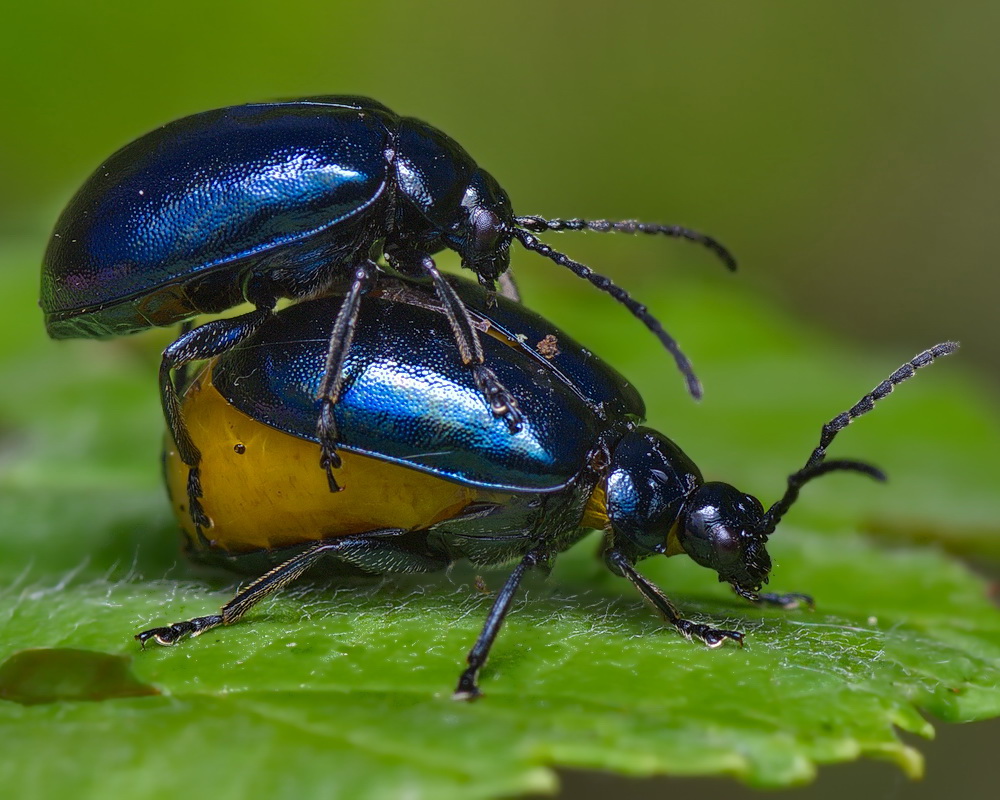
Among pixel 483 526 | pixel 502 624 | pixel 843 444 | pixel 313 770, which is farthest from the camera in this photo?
pixel 843 444

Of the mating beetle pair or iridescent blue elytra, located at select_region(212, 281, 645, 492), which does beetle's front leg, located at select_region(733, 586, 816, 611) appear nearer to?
the mating beetle pair

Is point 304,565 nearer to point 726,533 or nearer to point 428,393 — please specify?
point 428,393

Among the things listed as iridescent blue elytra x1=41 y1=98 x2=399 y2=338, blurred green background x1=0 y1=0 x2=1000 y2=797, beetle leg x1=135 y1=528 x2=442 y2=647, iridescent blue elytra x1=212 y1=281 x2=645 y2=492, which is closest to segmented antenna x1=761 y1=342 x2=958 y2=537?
iridescent blue elytra x1=212 y1=281 x2=645 y2=492

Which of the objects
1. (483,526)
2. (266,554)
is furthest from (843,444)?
(266,554)

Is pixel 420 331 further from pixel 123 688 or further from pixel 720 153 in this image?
pixel 720 153

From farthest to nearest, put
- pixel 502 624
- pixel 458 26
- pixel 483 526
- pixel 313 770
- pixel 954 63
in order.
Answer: pixel 954 63, pixel 458 26, pixel 483 526, pixel 502 624, pixel 313 770

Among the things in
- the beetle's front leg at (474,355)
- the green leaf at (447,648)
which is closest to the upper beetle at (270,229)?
the beetle's front leg at (474,355)

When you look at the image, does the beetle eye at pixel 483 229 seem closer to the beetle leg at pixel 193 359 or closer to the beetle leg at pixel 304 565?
the beetle leg at pixel 193 359
